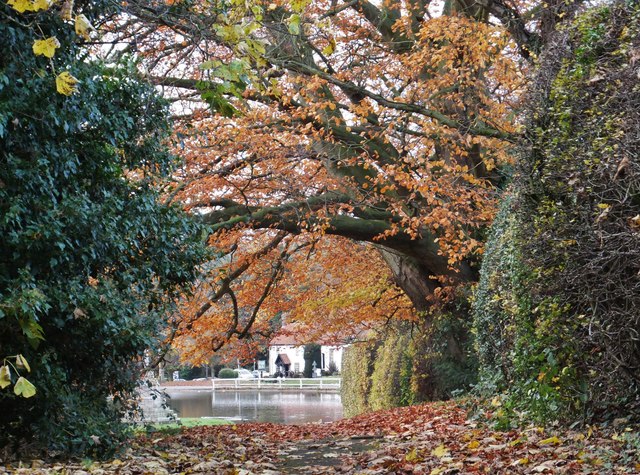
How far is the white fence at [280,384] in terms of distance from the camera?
53.2 m

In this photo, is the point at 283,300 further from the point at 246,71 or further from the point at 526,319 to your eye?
the point at 246,71

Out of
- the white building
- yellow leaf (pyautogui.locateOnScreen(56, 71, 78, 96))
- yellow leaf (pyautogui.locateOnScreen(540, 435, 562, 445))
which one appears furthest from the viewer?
the white building

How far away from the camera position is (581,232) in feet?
21.3

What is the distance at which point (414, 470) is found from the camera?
20.9ft

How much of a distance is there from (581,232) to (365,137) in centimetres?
859

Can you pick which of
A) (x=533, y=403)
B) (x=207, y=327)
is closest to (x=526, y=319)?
(x=533, y=403)

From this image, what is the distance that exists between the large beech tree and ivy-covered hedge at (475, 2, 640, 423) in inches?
128

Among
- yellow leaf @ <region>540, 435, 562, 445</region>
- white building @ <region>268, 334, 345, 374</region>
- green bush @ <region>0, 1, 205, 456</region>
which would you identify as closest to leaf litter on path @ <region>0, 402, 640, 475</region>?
yellow leaf @ <region>540, 435, 562, 445</region>

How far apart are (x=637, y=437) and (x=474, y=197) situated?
7.69 meters

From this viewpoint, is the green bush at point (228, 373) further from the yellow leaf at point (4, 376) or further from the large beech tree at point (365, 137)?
the yellow leaf at point (4, 376)

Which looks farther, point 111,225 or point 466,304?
point 466,304

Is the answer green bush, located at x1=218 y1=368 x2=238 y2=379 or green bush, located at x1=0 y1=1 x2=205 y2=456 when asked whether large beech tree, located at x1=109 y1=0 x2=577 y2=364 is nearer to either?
green bush, located at x1=0 y1=1 x2=205 y2=456

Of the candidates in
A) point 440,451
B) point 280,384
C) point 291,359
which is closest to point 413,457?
point 440,451

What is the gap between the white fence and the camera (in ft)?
A: 175
